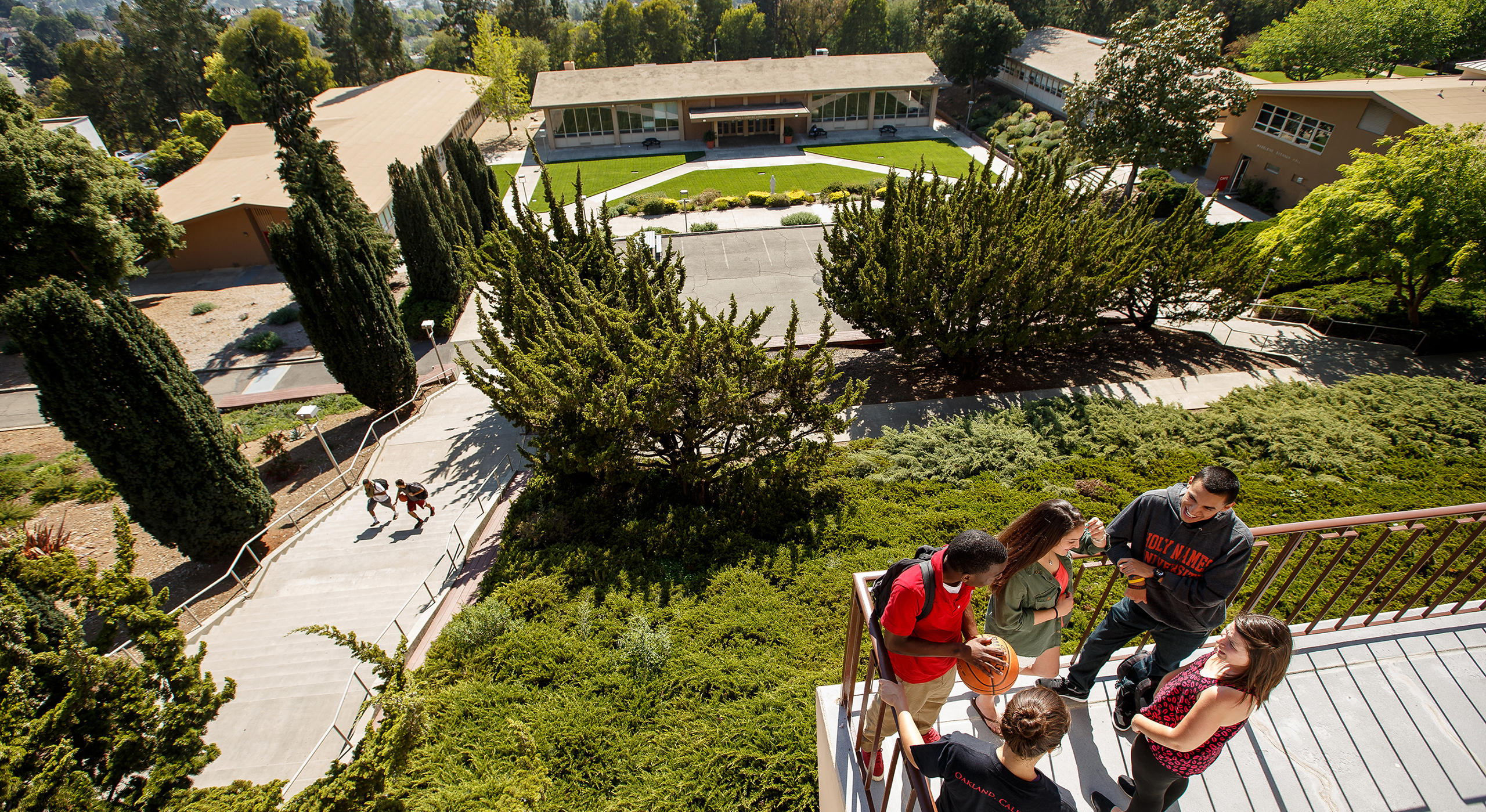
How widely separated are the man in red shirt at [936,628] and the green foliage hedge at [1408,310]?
19207mm

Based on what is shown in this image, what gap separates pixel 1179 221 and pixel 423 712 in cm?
1958

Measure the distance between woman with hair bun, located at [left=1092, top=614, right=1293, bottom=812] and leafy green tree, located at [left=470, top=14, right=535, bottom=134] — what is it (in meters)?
48.6

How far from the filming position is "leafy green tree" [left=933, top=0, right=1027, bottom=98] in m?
45.9

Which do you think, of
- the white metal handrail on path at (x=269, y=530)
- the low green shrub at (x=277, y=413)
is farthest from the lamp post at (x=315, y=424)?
the low green shrub at (x=277, y=413)

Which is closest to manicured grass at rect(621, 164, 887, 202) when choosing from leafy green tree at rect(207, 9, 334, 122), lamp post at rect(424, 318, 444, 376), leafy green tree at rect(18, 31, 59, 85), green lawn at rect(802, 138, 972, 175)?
green lawn at rect(802, 138, 972, 175)

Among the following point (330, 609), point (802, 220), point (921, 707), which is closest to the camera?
point (921, 707)

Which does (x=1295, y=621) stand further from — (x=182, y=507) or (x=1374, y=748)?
(x=182, y=507)

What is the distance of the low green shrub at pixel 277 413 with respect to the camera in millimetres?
17828

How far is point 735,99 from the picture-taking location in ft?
144

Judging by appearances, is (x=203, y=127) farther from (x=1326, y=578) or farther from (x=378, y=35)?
(x=1326, y=578)

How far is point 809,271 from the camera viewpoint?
24.8 metres

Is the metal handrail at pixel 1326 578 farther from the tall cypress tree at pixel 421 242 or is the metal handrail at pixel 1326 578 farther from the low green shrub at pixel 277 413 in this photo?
the tall cypress tree at pixel 421 242

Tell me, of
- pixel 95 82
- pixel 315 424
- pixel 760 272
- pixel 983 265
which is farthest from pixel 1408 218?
pixel 95 82

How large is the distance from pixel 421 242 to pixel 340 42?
50.3 m
